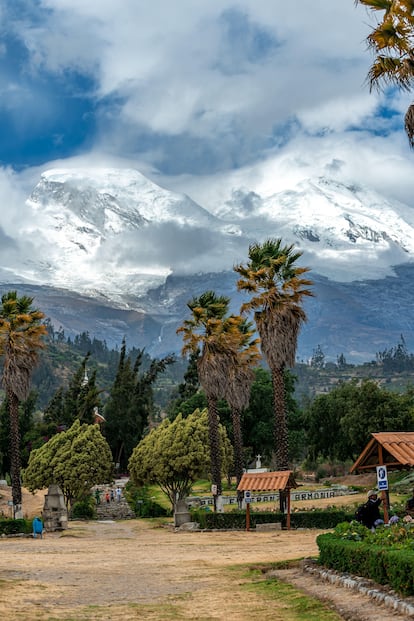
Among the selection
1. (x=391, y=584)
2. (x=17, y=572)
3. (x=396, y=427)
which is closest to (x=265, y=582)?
(x=391, y=584)

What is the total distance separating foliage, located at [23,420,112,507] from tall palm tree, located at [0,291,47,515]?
17.6 ft

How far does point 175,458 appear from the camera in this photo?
52906 mm

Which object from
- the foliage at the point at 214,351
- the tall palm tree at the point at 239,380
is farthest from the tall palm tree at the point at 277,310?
the tall palm tree at the point at 239,380

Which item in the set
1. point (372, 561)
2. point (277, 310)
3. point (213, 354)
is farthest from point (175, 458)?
point (372, 561)

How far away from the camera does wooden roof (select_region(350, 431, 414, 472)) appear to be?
24.2 meters

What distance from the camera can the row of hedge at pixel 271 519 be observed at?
40219 millimetres

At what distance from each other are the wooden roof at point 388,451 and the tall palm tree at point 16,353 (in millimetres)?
29217

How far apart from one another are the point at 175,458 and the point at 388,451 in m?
30.0

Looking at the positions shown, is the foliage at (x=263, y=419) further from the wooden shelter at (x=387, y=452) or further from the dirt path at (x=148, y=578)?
the wooden shelter at (x=387, y=452)

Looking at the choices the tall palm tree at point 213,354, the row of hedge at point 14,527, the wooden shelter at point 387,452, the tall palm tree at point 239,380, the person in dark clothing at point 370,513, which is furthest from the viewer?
the tall palm tree at point 239,380

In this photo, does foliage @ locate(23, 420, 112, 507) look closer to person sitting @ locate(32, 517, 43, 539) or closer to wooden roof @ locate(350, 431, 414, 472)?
person sitting @ locate(32, 517, 43, 539)

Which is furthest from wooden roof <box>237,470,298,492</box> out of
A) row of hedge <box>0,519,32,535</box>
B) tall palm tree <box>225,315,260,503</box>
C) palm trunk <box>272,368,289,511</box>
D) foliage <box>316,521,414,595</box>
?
foliage <box>316,521,414,595</box>

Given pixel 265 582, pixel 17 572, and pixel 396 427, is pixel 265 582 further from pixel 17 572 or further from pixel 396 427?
pixel 396 427

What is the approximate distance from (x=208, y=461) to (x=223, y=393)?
16.8 feet
